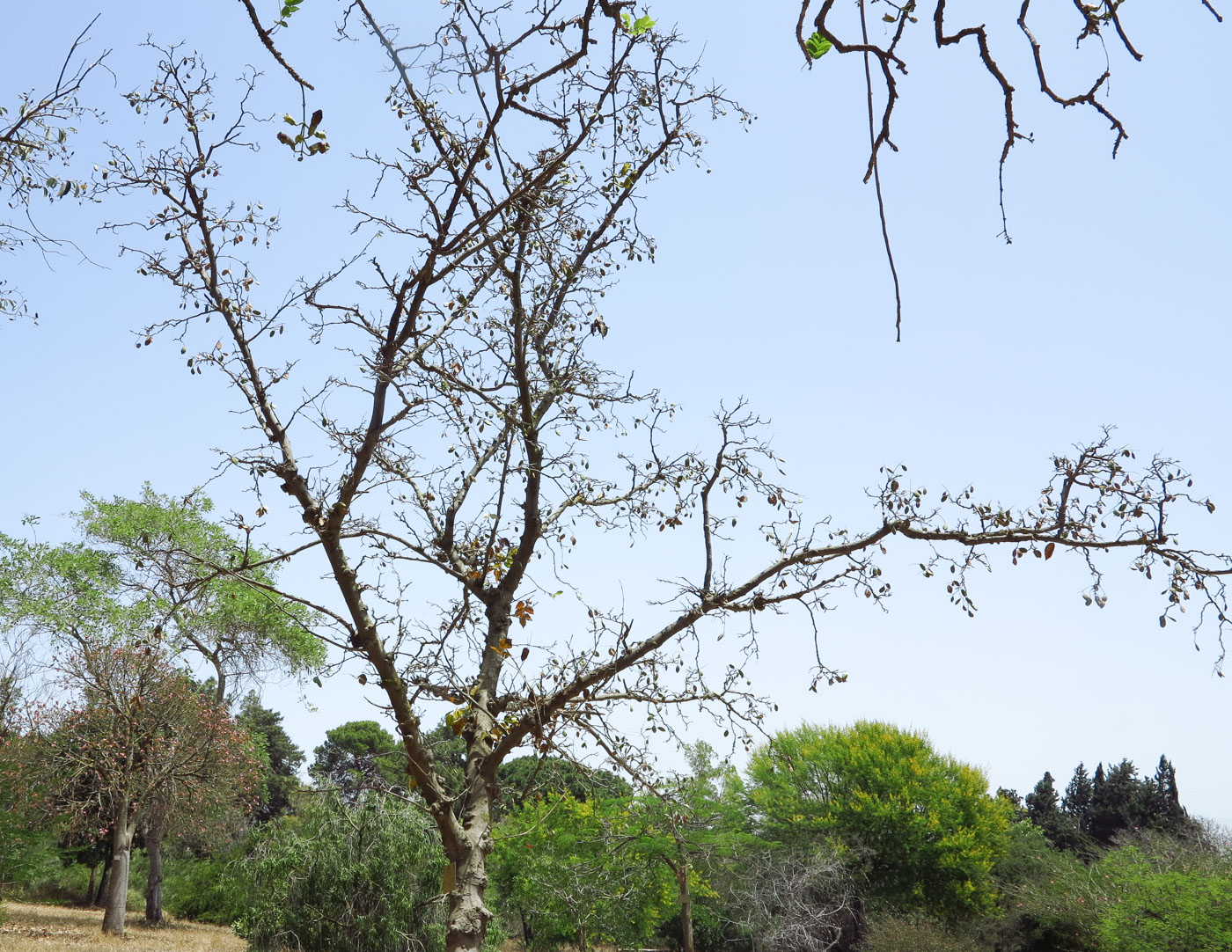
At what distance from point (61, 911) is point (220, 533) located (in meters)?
10.3

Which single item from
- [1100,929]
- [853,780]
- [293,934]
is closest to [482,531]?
[293,934]

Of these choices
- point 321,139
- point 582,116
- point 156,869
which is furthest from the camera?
point 156,869

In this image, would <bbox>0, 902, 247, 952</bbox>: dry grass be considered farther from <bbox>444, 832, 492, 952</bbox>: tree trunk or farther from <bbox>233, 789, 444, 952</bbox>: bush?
<bbox>444, 832, 492, 952</bbox>: tree trunk

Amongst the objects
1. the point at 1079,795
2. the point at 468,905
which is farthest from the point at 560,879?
the point at 1079,795

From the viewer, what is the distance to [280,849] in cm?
1510

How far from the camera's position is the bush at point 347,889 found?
14.4m

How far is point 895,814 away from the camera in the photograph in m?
24.1

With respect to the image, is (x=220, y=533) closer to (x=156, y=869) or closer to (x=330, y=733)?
(x=156, y=869)

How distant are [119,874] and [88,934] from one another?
50.5 inches

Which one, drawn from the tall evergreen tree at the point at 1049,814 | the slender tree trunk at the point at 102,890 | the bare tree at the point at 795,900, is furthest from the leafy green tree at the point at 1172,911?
the slender tree trunk at the point at 102,890

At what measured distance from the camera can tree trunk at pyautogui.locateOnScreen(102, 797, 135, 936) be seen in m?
18.9

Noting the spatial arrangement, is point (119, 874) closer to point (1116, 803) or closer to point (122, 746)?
point (122, 746)

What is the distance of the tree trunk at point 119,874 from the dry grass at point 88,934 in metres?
0.31

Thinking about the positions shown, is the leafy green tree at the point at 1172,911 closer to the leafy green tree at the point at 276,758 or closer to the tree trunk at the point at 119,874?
the tree trunk at the point at 119,874
